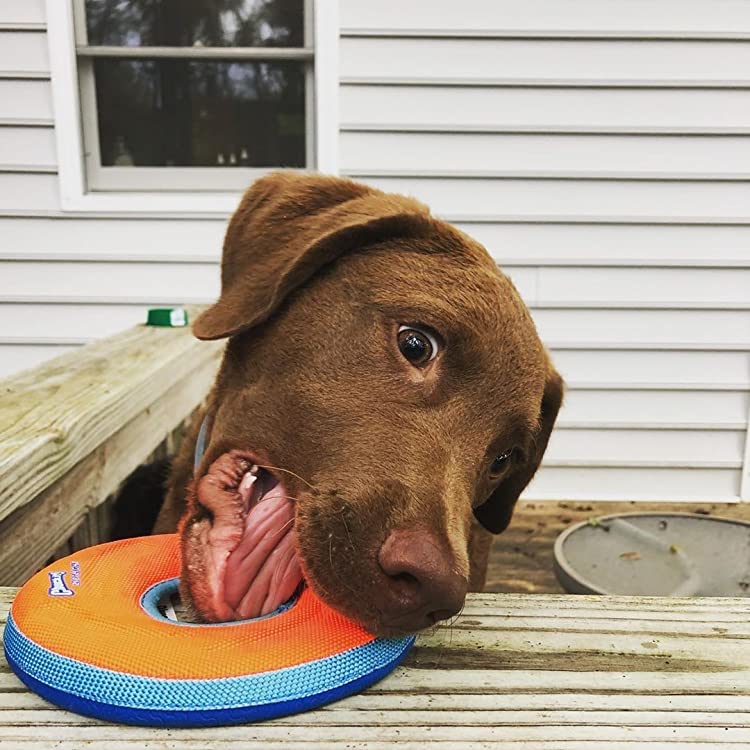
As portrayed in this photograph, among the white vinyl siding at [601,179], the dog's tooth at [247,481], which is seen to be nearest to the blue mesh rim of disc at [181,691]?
the dog's tooth at [247,481]

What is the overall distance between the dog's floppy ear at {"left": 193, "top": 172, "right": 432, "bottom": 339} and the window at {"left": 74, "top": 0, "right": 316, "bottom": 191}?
3.07 meters

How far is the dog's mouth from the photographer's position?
1.29 meters

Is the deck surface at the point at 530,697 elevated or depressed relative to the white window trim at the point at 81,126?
depressed

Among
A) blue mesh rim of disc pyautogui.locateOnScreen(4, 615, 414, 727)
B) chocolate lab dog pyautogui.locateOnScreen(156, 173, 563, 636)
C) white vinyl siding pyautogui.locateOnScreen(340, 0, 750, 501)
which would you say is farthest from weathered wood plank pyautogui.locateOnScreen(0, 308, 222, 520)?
white vinyl siding pyautogui.locateOnScreen(340, 0, 750, 501)

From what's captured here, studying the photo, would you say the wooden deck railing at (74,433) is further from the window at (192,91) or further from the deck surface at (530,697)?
the window at (192,91)

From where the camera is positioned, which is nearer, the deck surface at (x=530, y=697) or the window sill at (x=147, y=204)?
the deck surface at (x=530, y=697)

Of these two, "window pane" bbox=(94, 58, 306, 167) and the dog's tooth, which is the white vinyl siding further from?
the dog's tooth

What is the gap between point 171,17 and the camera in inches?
177

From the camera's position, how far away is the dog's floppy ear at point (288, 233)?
1.60 metres

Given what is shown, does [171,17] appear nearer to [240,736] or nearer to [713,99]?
[713,99]

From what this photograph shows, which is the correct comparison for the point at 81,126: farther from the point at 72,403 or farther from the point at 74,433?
the point at 74,433

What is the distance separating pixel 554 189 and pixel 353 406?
3753 millimetres

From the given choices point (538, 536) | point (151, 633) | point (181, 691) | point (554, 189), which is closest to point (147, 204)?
point (554, 189)

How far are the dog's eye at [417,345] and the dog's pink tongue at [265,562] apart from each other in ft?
1.22
